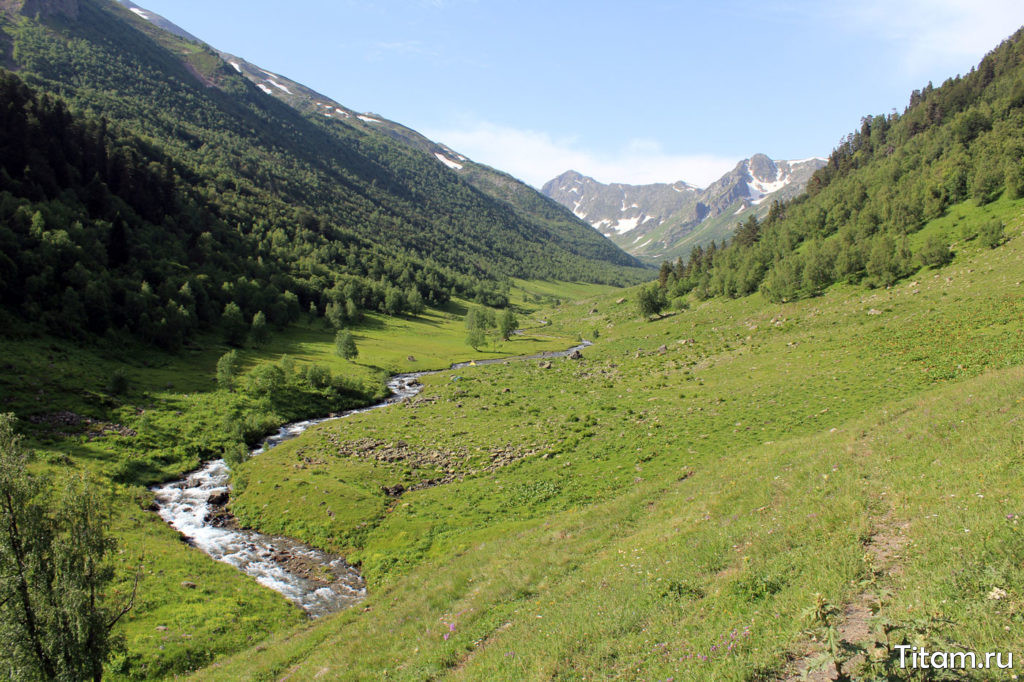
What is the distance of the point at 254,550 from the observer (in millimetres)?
32375

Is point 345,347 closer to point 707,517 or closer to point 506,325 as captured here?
point 506,325

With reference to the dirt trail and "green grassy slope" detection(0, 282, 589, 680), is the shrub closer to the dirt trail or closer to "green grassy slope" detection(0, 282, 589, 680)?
the dirt trail

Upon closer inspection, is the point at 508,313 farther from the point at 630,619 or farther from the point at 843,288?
the point at 630,619

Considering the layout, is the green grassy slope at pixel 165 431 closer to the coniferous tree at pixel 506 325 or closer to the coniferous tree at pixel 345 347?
the coniferous tree at pixel 345 347

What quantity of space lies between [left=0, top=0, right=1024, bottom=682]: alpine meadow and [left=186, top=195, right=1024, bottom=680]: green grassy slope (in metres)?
0.13

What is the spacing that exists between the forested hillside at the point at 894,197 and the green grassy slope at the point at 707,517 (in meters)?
23.4

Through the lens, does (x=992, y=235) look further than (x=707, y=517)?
Yes

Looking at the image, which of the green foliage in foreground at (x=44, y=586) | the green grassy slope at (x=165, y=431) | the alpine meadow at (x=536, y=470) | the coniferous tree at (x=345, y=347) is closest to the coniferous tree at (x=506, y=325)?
the alpine meadow at (x=536, y=470)

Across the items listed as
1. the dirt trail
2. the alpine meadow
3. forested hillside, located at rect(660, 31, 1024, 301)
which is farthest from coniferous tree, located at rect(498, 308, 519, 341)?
the dirt trail

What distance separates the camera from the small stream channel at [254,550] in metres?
27.6

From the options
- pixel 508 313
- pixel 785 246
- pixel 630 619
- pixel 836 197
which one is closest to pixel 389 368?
pixel 508 313

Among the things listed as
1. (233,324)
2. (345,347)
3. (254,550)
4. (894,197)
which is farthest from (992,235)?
(233,324)

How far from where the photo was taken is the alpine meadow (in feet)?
34.1

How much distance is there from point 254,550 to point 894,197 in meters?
124
